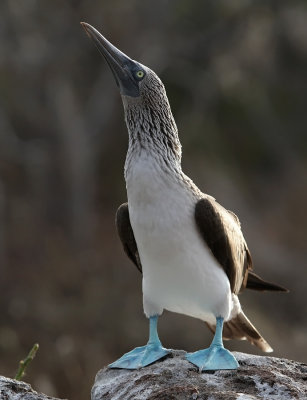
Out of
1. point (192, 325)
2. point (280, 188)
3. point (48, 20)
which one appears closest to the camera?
point (192, 325)

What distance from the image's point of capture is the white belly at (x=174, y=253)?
4.88 m

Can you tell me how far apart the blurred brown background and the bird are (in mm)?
6659

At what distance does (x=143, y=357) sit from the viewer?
5016 millimetres

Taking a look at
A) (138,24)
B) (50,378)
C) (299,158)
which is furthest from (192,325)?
(299,158)

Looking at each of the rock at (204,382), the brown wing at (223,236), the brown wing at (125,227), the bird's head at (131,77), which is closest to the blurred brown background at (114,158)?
the brown wing at (125,227)

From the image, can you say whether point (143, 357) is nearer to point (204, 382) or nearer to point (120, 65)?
Answer: point (204, 382)

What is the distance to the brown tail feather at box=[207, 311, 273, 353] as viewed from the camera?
19.1ft

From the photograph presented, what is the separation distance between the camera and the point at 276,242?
17.2 metres

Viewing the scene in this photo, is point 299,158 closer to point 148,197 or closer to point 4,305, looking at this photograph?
point 4,305

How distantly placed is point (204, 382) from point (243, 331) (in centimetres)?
141

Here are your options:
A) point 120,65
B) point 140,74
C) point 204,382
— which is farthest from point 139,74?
point 204,382

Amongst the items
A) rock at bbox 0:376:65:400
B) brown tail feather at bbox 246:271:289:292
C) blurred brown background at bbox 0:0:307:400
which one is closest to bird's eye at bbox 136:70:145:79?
brown tail feather at bbox 246:271:289:292

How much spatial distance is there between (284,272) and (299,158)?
4.14m

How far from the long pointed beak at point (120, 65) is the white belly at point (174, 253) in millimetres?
735
